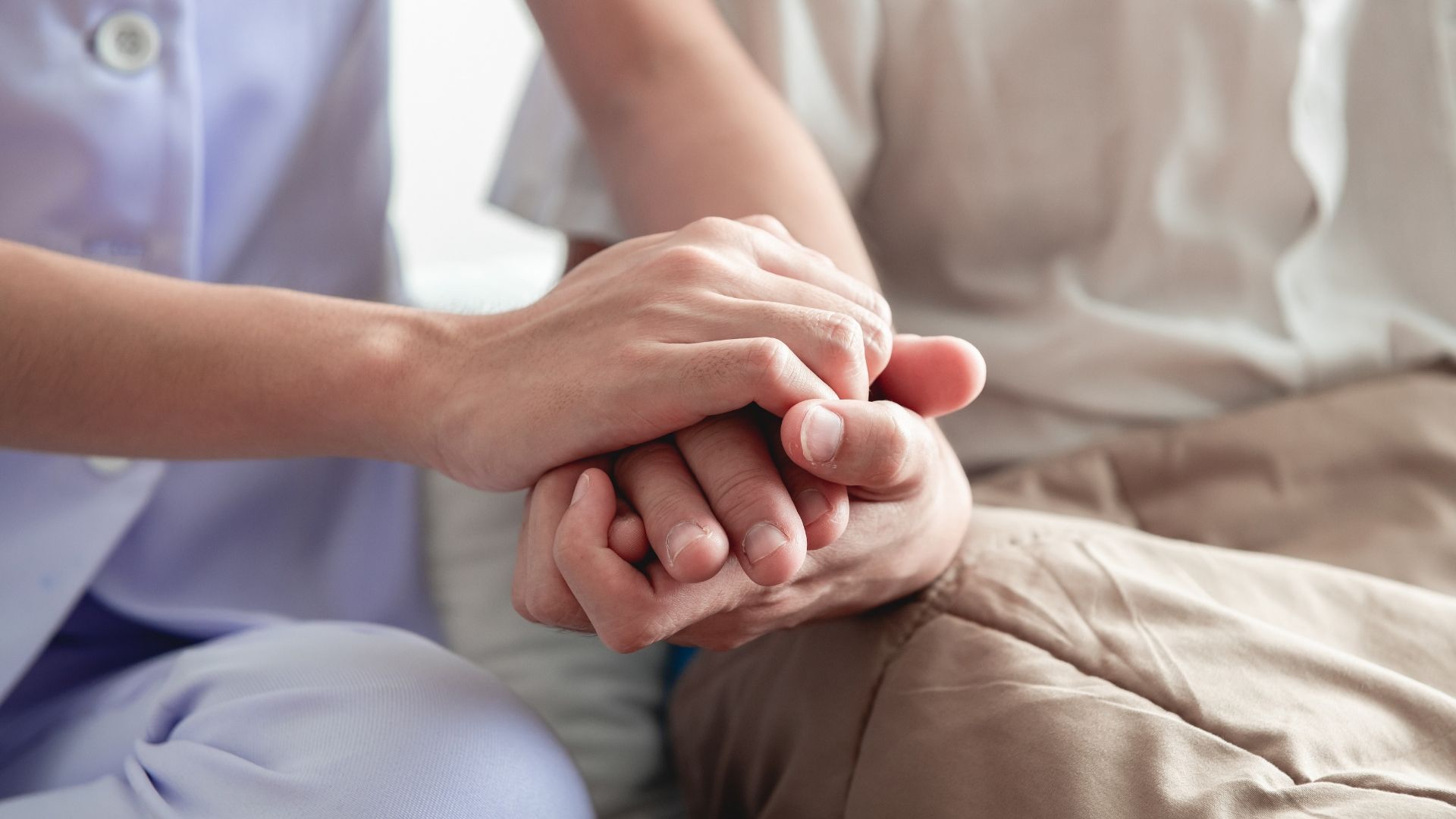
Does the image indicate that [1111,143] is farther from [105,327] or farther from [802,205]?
[105,327]

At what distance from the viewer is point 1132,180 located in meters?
0.76

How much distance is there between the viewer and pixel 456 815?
1.49 ft

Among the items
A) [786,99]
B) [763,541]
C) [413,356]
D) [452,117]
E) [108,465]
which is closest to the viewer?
[763,541]

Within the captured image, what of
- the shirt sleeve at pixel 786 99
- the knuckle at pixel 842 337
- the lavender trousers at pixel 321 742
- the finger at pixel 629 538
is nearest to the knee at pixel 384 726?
the lavender trousers at pixel 321 742

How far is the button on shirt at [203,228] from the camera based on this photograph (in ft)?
1.97

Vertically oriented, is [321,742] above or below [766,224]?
below

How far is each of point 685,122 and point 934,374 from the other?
25cm

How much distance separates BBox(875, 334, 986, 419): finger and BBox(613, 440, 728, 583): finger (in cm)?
11

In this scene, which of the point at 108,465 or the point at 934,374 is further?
the point at 108,465

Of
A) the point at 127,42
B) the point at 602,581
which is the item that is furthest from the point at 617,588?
the point at 127,42

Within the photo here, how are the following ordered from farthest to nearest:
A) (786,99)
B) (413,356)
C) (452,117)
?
(452,117), (786,99), (413,356)

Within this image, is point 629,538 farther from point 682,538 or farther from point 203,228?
point 203,228

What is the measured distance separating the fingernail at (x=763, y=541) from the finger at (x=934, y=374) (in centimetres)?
11

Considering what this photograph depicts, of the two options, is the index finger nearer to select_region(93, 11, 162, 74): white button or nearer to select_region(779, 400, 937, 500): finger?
select_region(779, 400, 937, 500): finger
